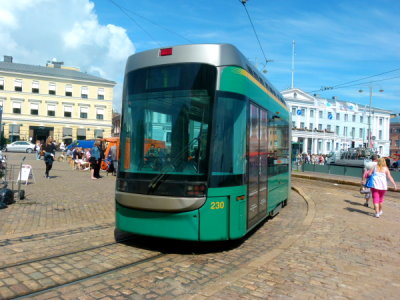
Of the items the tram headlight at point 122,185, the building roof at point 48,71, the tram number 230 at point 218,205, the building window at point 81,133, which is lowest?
the tram number 230 at point 218,205

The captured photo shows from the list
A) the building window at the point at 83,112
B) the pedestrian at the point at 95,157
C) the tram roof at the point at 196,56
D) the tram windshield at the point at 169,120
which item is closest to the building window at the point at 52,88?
the building window at the point at 83,112

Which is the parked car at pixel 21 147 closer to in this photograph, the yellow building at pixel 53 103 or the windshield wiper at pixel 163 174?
the yellow building at pixel 53 103

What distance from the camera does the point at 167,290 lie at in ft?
13.9

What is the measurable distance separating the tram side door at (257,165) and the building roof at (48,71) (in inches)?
2165

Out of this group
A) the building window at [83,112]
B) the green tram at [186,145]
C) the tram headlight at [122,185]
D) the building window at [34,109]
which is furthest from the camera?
the building window at [83,112]

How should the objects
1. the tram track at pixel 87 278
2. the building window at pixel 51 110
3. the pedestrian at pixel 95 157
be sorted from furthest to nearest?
the building window at pixel 51 110
the pedestrian at pixel 95 157
the tram track at pixel 87 278

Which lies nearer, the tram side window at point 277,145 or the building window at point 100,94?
the tram side window at point 277,145

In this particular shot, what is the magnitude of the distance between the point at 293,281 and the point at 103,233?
369 centimetres

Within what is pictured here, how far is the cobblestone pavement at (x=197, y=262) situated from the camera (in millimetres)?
4230

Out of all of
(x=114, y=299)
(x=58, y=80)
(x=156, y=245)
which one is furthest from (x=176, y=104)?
(x=58, y=80)

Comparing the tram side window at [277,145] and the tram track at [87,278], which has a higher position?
the tram side window at [277,145]

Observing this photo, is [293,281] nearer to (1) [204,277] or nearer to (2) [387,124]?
(1) [204,277]

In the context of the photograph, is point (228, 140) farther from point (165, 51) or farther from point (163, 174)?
point (165, 51)

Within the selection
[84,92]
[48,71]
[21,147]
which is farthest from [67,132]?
[21,147]
